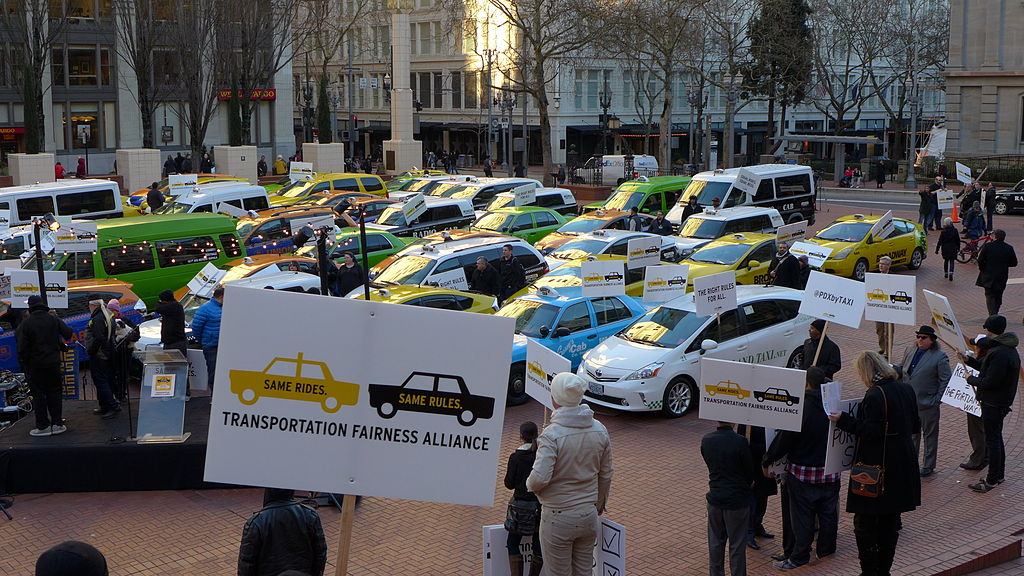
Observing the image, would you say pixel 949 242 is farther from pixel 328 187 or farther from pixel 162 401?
pixel 328 187

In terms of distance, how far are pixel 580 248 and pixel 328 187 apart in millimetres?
14359

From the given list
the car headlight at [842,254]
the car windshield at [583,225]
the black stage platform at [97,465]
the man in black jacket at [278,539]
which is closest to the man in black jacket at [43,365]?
the black stage platform at [97,465]

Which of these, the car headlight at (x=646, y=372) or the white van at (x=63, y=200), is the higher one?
the white van at (x=63, y=200)

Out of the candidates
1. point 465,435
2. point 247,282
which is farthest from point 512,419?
point 465,435

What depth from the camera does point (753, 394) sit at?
8781 millimetres

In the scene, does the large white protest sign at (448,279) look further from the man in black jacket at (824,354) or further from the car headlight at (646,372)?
the man in black jacket at (824,354)

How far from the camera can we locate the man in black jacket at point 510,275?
20.2 metres

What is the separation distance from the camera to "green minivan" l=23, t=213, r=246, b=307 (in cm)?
2086

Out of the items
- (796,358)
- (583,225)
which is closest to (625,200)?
(583,225)

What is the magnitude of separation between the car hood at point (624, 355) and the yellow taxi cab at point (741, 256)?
238 inches

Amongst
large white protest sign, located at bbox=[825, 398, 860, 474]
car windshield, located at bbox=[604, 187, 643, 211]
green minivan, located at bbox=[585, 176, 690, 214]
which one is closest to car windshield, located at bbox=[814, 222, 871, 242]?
green minivan, located at bbox=[585, 176, 690, 214]

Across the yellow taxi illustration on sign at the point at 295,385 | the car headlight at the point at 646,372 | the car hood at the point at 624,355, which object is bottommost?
the car headlight at the point at 646,372

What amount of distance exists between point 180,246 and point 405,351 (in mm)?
18037

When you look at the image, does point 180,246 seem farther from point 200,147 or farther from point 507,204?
point 200,147
